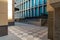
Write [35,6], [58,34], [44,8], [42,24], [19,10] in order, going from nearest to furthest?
1. [58,34]
2. [42,24]
3. [44,8]
4. [35,6]
5. [19,10]

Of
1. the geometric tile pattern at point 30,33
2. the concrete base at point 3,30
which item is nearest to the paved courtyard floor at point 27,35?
the geometric tile pattern at point 30,33

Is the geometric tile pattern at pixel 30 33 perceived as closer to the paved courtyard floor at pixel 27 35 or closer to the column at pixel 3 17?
the paved courtyard floor at pixel 27 35

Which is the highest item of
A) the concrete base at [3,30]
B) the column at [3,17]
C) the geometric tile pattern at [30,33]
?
the column at [3,17]

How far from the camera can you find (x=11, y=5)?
1225 cm

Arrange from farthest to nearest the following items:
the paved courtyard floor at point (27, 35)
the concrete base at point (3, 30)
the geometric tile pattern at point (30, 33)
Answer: the concrete base at point (3, 30) → the geometric tile pattern at point (30, 33) → the paved courtyard floor at point (27, 35)

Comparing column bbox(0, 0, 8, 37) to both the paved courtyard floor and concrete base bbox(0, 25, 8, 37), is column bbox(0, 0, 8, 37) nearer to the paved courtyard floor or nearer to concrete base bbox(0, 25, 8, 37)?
concrete base bbox(0, 25, 8, 37)

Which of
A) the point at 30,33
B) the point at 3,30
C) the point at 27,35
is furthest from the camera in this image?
the point at 30,33

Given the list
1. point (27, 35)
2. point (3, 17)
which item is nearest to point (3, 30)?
point (3, 17)

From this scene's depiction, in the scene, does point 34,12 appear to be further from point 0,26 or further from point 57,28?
point 57,28

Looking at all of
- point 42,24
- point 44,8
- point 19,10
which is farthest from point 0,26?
point 19,10

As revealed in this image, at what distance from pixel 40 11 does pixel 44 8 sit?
0.93 metres

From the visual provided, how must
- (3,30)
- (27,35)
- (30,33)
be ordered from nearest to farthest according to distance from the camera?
1. (3,30)
2. (27,35)
3. (30,33)

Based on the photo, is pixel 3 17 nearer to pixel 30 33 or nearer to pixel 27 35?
pixel 27 35

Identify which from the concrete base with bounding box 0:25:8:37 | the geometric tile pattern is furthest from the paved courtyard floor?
the concrete base with bounding box 0:25:8:37
